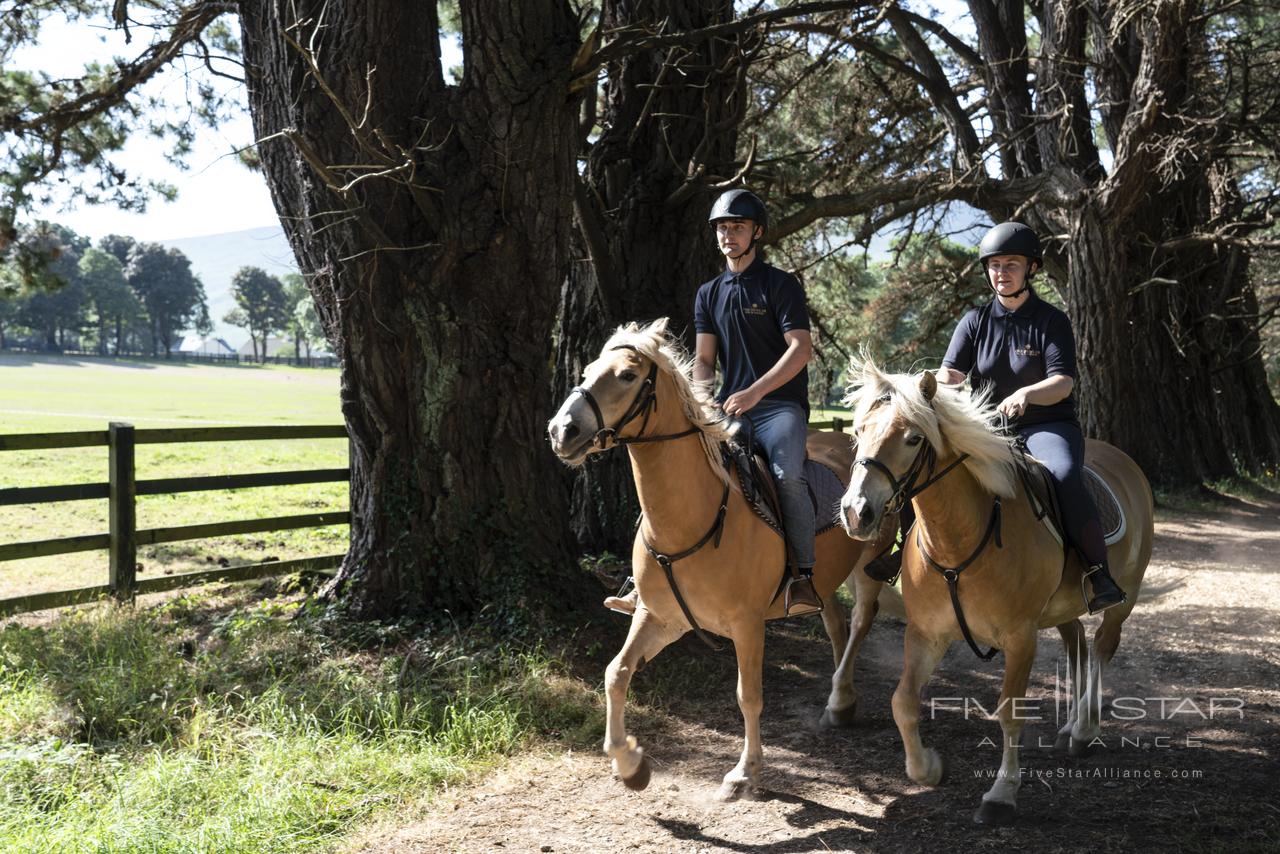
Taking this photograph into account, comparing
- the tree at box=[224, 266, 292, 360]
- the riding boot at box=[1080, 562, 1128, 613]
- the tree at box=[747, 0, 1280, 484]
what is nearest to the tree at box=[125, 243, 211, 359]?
the tree at box=[224, 266, 292, 360]

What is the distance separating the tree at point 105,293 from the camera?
94.6 m

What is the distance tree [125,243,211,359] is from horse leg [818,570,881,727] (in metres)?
115

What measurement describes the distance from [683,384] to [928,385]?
43.3 inches

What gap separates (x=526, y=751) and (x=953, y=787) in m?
2.20

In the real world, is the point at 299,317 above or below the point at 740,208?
above

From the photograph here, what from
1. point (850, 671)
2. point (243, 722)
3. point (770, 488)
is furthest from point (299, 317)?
point (770, 488)

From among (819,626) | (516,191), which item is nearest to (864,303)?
(819,626)

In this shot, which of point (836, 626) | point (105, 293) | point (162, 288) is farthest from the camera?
point (162, 288)

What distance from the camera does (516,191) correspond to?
629 cm

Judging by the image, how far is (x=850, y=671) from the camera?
5602mm

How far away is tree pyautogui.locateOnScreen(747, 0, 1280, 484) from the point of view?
498 inches

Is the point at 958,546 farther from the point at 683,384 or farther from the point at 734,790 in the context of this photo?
the point at 734,790

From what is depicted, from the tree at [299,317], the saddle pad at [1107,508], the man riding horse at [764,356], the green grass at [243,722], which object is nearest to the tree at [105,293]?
the tree at [299,317]

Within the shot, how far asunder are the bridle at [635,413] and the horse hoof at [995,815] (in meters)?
2.09
